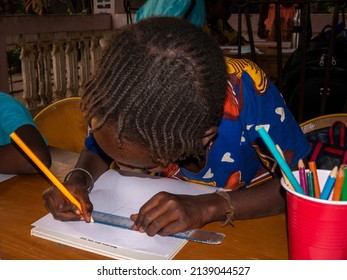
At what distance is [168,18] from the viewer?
955 millimetres

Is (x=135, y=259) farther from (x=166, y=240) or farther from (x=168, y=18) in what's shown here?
(x=168, y=18)

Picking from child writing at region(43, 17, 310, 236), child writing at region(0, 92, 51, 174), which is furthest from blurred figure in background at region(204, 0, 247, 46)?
child writing at region(43, 17, 310, 236)

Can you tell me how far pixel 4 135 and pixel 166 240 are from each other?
0.89 metres

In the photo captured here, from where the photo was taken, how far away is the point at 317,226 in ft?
2.41

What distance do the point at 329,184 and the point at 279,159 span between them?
0.29 feet

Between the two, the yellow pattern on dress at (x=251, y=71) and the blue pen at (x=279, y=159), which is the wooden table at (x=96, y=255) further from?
the yellow pattern on dress at (x=251, y=71)

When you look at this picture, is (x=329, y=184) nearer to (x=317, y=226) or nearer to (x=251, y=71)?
(x=317, y=226)

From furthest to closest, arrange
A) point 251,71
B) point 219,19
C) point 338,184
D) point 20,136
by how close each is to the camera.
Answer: point 219,19 < point 20,136 < point 251,71 < point 338,184

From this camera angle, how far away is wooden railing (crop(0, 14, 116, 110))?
14.7 feet

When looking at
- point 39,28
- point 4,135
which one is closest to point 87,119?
point 4,135

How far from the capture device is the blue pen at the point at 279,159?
727 millimetres

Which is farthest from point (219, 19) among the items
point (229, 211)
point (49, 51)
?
point (229, 211)

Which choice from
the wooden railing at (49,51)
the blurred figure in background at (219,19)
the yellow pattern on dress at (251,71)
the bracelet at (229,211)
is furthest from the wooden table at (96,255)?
the wooden railing at (49,51)

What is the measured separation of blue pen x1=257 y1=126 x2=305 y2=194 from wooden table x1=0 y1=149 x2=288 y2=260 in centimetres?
20
